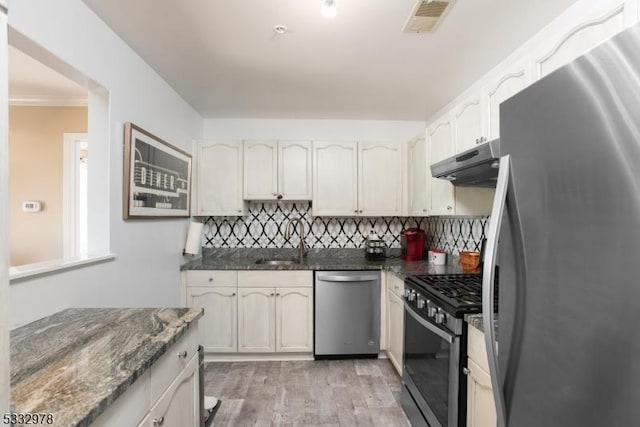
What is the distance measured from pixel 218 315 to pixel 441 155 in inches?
94.6

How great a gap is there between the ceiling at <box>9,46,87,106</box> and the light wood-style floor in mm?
2769

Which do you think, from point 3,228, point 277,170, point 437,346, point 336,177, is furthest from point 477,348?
point 277,170

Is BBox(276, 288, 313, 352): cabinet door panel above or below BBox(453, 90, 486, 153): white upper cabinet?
below

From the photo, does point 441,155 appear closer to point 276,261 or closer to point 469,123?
point 469,123

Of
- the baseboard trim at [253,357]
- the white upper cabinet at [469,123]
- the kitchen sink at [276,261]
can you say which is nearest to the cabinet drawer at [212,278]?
the kitchen sink at [276,261]

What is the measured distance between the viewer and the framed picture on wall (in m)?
1.87

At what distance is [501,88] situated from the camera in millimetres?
1650

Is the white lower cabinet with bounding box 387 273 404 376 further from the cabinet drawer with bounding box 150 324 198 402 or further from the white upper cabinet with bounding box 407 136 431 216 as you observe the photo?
the cabinet drawer with bounding box 150 324 198 402

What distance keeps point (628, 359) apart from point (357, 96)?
2.57 meters

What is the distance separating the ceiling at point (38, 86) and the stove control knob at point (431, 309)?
3101 millimetres

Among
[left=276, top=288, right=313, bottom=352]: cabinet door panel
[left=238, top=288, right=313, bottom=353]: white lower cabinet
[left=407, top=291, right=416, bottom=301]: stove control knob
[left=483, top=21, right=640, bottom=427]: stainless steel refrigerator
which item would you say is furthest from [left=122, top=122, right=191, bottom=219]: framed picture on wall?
[left=483, top=21, right=640, bottom=427]: stainless steel refrigerator

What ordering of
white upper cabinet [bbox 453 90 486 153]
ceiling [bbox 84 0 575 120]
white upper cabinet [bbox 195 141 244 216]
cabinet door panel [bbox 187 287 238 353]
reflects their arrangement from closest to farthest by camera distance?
ceiling [bbox 84 0 575 120] → white upper cabinet [bbox 453 90 486 153] → cabinet door panel [bbox 187 287 238 353] → white upper cabinet [bbox 195 141 244 216]

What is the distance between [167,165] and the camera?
2.40m

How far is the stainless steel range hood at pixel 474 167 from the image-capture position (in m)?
1.44
